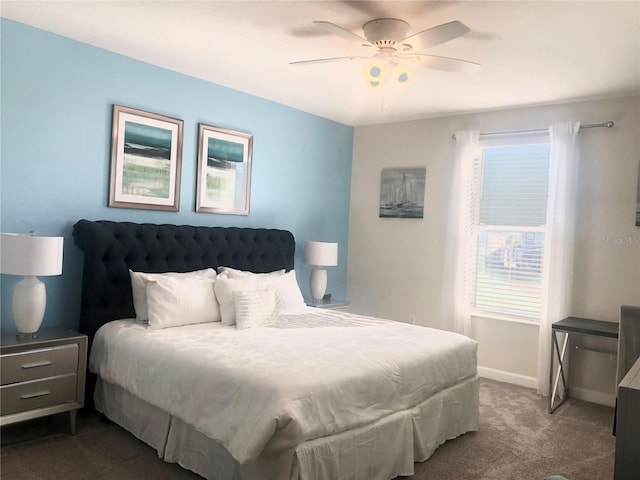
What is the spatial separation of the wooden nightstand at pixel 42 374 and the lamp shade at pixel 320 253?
2.32m

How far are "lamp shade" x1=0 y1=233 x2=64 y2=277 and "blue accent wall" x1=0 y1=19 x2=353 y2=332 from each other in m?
0.34

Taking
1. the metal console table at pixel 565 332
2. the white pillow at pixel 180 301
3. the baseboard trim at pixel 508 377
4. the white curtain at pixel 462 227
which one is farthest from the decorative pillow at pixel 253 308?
the baseboard trim at pixel 508 377

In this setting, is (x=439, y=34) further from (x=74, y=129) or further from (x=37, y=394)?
(x=37, y=394)

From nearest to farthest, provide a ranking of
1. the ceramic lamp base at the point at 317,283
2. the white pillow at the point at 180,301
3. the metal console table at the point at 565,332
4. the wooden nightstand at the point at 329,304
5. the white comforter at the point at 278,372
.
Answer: the white comforter at the point at 278,372 → the white pillow at the point at 180,301 → the metal console table at the point at 565,332 → the wooden nightstand at the point at 329,304 → the ceramic lamp base at the point at 317,283

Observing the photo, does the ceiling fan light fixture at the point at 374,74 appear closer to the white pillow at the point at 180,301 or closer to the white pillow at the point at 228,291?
the white pillow at the point at 228,291

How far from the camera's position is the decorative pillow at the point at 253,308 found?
3439 millimetres

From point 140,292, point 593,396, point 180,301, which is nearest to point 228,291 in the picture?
point 180,301

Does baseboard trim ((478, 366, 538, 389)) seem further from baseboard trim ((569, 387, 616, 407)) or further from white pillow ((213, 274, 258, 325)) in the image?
white pillow ((213, 274, 258, 325))

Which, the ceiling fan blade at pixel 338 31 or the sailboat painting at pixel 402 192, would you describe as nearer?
the ceiling fan blade at pixel 338 31

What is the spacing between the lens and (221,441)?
7.71ft

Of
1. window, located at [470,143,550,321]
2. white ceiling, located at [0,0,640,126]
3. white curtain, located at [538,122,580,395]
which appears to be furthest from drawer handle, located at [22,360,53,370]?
white curtain, located at [538,122,580,395]

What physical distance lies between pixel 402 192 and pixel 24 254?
12.0ft

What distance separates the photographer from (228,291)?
358 centimetres

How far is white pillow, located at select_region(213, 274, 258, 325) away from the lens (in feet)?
11.6
